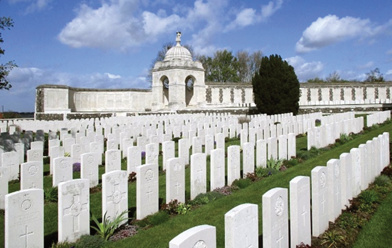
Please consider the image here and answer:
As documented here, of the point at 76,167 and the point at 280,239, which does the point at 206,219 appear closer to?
the point at 280,239

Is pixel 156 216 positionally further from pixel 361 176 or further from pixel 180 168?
pixel 361 176

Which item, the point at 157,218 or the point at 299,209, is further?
the point at 157,218

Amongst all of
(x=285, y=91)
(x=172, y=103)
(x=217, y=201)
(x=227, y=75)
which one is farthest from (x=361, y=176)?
(x=227, y=75)

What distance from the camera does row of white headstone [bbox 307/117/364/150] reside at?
11.2 m

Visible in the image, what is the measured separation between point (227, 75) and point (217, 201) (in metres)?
Result: 49.8

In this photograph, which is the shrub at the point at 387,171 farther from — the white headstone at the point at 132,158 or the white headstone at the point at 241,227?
the white headstone at the point at 241,227

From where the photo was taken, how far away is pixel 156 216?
5.21 meters

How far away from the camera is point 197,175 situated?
6.56 meters

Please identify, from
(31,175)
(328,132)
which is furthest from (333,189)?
(328,132)

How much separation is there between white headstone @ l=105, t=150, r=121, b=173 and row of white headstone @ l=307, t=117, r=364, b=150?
253 inches

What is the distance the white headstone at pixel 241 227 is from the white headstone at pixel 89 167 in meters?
4.69

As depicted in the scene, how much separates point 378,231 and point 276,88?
70.3 feet

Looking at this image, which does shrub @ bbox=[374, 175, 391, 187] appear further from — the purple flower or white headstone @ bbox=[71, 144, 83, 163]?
white headstone @ bbox=[71, 144, 83, 163]

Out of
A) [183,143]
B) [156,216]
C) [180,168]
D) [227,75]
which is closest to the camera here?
[156,216]
